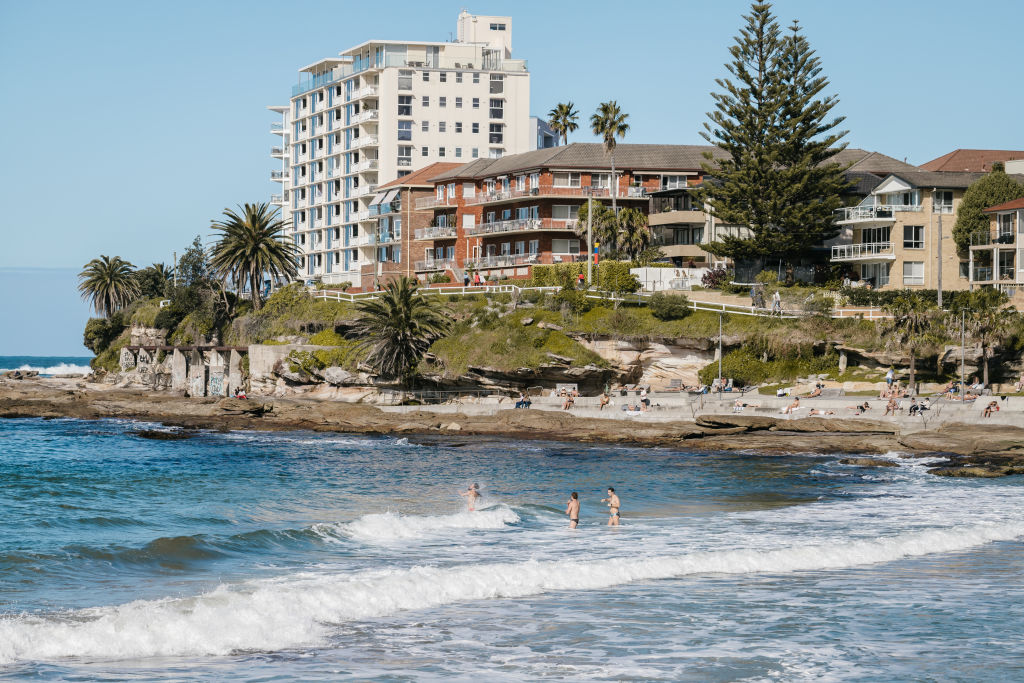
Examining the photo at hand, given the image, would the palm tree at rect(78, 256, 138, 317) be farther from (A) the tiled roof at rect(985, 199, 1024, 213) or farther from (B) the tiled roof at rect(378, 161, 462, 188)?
(A) the tiled roof at rect(985, 199, 1024, 213)

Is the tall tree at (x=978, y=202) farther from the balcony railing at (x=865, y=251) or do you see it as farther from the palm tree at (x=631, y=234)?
the palm tree at (x=631, y=234)

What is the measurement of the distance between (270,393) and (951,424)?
42.2 m

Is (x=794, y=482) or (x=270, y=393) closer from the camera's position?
(x=794, y=482)

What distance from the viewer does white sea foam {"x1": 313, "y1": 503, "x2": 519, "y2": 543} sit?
24.0 metres

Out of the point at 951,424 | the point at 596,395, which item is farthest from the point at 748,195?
the point at 951,424

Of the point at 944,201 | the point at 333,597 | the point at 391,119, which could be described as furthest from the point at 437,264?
the point at 333,597

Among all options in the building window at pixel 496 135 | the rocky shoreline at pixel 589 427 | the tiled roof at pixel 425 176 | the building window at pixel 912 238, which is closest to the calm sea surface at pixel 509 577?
the rocky shoreline at pixel 589 427

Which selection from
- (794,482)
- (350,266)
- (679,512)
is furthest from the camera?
(350,266)

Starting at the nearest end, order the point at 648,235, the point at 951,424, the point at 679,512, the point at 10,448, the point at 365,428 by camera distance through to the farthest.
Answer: the point at 679,512 → the point at 951,424 → the point at 10,448 → the point at 365,428 → the point at 648,235

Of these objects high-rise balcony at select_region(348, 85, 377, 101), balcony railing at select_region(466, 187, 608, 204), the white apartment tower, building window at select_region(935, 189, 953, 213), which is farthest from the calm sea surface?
high-rise balcony at select_region(348, 85, 377, 101)

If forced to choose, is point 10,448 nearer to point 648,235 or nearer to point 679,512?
point 679,512

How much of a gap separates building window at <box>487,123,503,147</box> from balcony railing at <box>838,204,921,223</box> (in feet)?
157

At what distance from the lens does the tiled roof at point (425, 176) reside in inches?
3526

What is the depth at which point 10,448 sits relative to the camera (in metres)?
44.5
